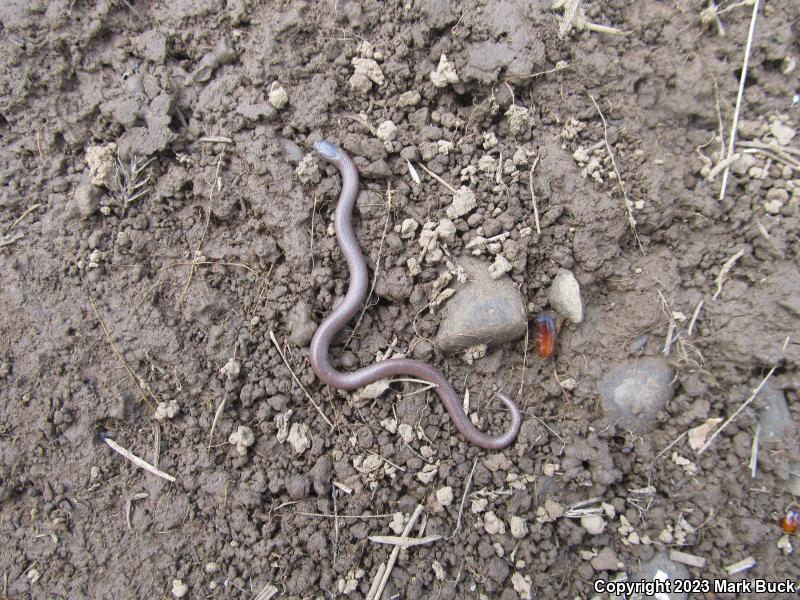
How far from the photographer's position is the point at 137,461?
3.46 m

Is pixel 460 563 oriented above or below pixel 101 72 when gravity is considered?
below

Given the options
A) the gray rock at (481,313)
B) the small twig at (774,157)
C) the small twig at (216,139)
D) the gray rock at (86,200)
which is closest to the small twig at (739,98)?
the small twig at (774,157)

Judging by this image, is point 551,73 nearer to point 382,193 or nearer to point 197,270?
point 382,193

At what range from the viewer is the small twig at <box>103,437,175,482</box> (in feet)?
11.3

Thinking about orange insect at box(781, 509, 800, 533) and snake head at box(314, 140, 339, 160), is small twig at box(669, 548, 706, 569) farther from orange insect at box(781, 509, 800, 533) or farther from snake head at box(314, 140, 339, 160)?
snake head at box(314, 140, 339, 160)

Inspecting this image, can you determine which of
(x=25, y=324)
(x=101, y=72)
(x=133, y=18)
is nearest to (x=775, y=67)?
(x=133, y=18)

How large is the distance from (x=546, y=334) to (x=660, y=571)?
6.74 ft

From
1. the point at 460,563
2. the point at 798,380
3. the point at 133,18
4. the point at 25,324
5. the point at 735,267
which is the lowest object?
the point at 460,563

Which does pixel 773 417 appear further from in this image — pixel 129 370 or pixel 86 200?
pixel 86 200

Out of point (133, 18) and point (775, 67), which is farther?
point (133, 18)

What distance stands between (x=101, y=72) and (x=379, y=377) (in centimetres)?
355

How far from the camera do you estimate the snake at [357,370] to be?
3.54 metres

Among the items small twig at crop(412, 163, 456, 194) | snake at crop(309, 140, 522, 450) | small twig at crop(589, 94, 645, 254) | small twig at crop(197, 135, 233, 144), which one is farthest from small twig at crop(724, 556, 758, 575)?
small twig at crop(197, 135, 233, 144)

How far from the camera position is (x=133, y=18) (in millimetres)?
3762
